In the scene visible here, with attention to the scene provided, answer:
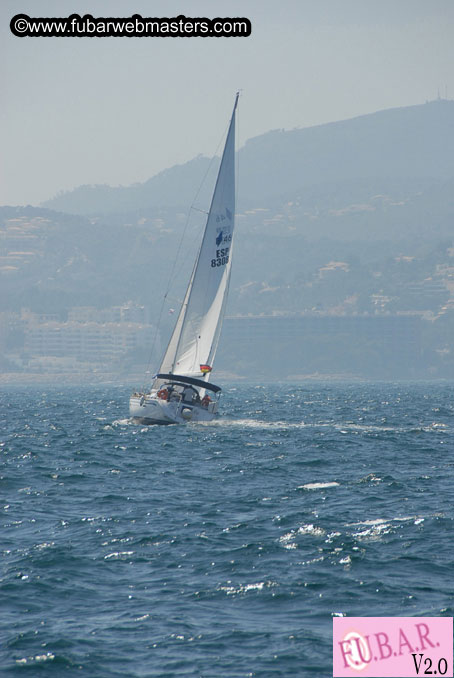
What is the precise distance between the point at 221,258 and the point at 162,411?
32.7 ft

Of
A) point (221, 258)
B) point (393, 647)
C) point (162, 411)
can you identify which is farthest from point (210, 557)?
point (221, 258)

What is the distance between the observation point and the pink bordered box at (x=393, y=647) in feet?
53.6

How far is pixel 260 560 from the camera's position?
78.1 ft

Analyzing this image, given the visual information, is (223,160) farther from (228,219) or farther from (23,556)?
(23,556)

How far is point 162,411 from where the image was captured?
196ft

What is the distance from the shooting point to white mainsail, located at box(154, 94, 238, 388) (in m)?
62.3

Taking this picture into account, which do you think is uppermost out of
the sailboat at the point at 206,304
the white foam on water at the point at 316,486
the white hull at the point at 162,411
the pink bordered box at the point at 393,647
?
the sailboat at the point at 206,304

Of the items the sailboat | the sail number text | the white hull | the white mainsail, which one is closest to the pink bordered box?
the white hull

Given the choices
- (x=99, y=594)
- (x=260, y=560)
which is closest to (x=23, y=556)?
(x=99, y=594)

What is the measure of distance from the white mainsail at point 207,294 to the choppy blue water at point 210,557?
16.7 m

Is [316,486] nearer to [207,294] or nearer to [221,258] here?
[207,294]

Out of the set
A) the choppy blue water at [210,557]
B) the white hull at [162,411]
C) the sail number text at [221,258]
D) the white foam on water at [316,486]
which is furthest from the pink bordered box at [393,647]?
the sail number text at [221,258]

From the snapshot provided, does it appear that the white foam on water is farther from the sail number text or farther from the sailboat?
the sail number text

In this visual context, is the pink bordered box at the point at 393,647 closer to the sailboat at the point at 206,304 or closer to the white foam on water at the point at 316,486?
the white foam on water at the point at 316,486
